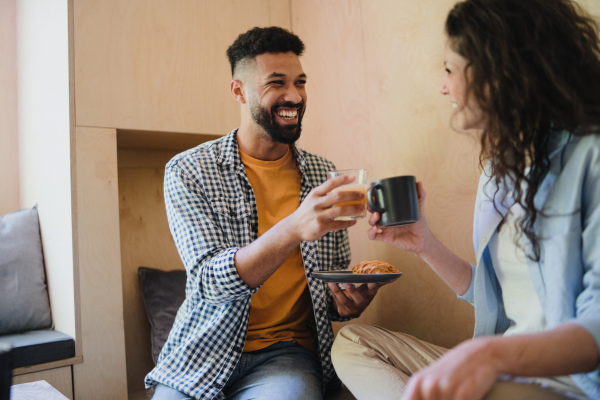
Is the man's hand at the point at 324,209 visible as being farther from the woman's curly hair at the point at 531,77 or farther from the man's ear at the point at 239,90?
the man's ear at the point at 239,90

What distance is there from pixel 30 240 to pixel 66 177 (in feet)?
1.48

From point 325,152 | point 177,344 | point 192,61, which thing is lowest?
point 177,344

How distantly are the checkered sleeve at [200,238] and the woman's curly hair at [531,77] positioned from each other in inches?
30.2

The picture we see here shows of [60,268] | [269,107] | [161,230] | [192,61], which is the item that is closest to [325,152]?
[269,107]

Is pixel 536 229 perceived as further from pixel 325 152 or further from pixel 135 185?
pixel 135 185

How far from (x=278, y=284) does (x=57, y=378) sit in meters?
0.90

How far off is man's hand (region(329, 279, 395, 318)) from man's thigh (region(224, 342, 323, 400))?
192mm

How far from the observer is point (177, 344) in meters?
1.62

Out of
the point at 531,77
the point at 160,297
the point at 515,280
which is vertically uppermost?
the point at 531,77

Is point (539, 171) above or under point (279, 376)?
above

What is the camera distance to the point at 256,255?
4.48 feet

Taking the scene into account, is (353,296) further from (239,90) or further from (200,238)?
(239,90)

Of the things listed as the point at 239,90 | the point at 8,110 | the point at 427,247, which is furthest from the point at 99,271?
the point at 427,247

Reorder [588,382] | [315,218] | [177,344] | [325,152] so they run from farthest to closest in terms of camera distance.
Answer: [325,152] < [177,344] < [315,218] < [588,382]
